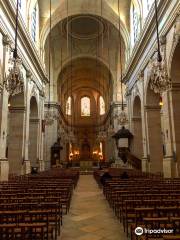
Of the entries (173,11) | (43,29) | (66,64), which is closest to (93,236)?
(173,11)

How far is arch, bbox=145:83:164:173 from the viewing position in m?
16.9

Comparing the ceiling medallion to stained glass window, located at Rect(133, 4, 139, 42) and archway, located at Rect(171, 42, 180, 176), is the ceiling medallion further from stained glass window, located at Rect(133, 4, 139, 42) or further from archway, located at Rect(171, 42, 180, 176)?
archway, located at Rect(171, 42, 180, 176)

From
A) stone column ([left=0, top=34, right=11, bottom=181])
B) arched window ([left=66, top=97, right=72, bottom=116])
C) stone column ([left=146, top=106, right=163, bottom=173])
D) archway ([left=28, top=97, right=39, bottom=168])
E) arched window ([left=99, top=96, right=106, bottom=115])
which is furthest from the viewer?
arched window ([left=99, top=96, right=106, bottom=115])

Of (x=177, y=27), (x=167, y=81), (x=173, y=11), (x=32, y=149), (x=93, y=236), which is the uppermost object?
(x=173, y=11)

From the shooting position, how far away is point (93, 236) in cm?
443

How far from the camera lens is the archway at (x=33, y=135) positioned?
2070 cm

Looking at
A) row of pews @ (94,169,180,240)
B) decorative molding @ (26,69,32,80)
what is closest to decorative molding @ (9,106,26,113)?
decorative molding @ (26,69,32,80)

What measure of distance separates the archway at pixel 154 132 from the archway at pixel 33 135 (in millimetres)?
9129

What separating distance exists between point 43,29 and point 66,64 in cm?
995

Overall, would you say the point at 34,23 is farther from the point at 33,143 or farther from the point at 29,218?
the point at 29,218

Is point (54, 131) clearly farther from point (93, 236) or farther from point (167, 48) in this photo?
point (93, 236)

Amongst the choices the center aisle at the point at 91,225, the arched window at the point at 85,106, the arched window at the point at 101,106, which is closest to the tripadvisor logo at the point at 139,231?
the center aisle at the point at 91,225

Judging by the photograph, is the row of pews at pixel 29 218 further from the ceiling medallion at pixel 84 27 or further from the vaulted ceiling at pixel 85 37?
the ceiling medallion at pixel 84 27

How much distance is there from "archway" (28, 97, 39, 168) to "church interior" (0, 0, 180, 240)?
0.08 m
